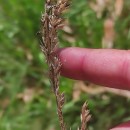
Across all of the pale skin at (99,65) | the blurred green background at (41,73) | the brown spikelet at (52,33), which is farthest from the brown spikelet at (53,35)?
the blurred green background at (41,73)

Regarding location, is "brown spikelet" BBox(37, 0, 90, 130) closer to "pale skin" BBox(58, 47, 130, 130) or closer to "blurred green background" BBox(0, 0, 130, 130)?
"pale skin" BBox(58, 47, 130, 130)

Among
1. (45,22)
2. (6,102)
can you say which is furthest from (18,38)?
(45,22)

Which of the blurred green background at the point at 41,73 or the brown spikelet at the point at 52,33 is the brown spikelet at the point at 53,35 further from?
the blurred green background at the point at 41,73

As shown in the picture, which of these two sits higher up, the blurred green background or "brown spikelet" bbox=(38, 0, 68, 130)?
"brown spikelet" bbox=(38, 0, 68, 130)

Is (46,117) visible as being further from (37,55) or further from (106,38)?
(106,38)

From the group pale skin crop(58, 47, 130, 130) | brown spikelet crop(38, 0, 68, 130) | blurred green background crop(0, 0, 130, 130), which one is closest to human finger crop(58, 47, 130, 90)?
pale skin crop(58, 47, 130, 130)

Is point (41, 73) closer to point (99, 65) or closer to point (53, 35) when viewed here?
point (99, 65)
